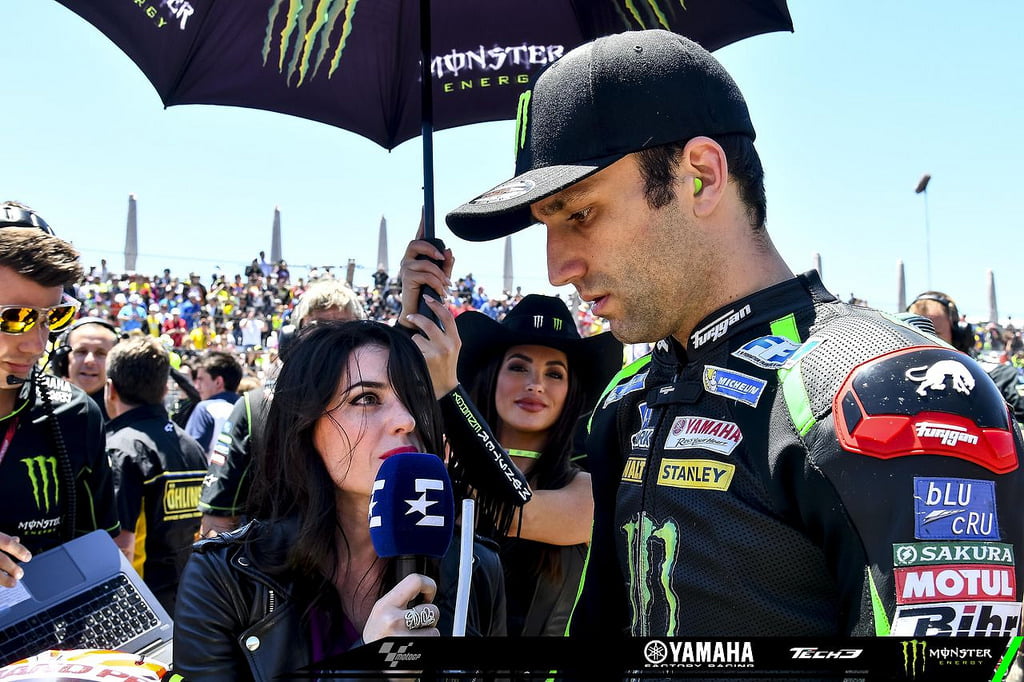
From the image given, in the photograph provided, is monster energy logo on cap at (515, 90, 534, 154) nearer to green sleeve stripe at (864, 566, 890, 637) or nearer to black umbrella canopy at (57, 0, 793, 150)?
green sleeve stripe at (864, 566, 890, 637)

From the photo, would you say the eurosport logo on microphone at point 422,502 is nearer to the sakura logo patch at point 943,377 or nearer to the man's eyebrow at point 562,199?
the man's eyebrow at point 562,199

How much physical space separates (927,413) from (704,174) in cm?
61

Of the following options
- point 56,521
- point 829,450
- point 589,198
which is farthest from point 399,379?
point 56,521

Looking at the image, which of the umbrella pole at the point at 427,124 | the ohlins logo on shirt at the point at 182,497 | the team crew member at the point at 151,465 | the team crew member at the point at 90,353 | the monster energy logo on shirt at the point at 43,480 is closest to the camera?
the umbrella pole at the point at 427,124

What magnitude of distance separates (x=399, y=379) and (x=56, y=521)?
6.13 ft

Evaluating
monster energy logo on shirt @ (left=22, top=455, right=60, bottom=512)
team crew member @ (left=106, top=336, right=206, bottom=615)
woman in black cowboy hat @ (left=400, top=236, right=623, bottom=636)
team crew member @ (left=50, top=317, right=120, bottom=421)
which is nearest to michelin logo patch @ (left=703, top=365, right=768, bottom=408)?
woman in black cowboy hat @ (left=400, top=236, right=623, bottom=636)

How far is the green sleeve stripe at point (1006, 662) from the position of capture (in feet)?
3.80

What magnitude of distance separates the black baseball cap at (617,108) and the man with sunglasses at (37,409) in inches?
90.4

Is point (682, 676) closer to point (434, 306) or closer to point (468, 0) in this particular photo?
point (434, 306)

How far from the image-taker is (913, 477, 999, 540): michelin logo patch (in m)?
1.24

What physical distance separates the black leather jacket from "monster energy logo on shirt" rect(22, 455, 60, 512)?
162 centimetres

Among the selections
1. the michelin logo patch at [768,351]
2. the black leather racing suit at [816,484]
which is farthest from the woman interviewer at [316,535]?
the michelin logo patch at [768,351]

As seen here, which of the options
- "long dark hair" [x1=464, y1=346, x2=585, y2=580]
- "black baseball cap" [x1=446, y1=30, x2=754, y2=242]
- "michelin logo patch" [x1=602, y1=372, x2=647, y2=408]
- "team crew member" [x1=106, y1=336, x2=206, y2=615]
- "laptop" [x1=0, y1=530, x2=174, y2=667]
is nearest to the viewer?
"black baseball cap" [x1=446, y1=30, x2=754, y2=242]

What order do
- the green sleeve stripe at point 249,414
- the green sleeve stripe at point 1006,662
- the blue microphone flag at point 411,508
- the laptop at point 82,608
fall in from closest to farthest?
the green sleeve stripe at point 1006,662 → the blue microphone flag at point 411,508 → the laptop at point 82,608 → the green sleeve stripe at point 249,414
